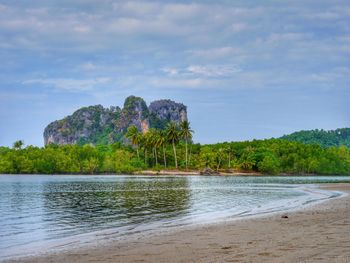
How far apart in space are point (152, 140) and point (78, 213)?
158130mm

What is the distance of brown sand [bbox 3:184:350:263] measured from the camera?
45.5ft

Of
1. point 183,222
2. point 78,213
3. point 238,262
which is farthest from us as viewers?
point 78,213

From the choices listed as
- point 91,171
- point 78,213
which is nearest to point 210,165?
point 91,171

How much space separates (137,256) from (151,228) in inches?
359

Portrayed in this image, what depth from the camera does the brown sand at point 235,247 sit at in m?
13.9

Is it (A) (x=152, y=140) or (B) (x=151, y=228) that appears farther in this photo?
(A) (x=152, y=140)

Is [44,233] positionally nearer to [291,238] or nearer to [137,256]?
[137,256]

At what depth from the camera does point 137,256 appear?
15.5m

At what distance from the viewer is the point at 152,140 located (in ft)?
628

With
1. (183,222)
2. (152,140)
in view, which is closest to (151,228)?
(183,222)

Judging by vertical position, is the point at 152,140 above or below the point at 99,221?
above

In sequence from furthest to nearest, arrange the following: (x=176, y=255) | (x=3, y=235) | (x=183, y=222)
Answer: (x=183, y=222) → (x=3, y=235) → (x=176, y=255)

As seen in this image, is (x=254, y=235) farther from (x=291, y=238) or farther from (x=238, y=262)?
(x=238, y=262)

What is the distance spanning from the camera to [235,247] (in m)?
16.2
